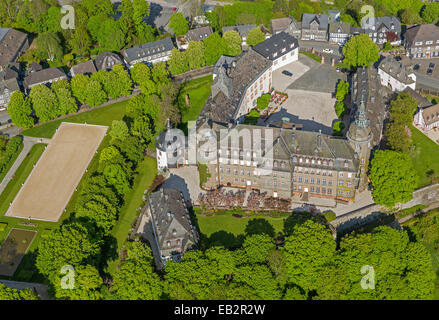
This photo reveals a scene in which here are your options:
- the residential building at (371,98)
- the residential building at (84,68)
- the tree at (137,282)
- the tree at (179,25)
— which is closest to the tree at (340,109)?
the residential building at (371,98)

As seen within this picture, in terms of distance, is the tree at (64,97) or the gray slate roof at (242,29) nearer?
the tree at (64,97)

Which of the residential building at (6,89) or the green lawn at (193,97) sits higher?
the residential building at (6,89)

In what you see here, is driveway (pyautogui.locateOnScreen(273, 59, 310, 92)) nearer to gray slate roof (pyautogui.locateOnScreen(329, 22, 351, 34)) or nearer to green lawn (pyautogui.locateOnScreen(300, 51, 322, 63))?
green lawn (pyautogui.locateOnScreen(300, 51, 322, 63))

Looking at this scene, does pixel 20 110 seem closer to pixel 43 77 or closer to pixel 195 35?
pixel 43 77

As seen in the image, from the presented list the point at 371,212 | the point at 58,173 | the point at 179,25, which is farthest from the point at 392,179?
the point at 179,25

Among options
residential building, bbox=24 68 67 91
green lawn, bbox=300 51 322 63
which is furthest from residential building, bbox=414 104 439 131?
residential building, bbox=24 68 67 91

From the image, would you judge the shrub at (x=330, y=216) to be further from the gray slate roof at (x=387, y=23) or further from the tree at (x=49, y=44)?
the tree at (x=49, y=44)
